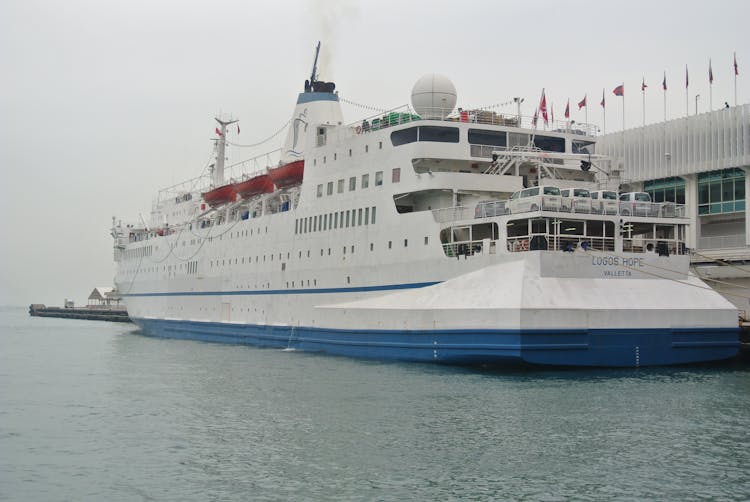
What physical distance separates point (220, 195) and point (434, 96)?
17.4 m

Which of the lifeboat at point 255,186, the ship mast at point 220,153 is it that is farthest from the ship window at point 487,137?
the ship mast at point 220,153

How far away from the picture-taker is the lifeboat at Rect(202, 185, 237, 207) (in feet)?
138

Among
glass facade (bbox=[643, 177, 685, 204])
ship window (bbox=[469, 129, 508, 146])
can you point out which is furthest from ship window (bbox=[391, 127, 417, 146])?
glass facade (bbox=[643, 177, 685, 204])

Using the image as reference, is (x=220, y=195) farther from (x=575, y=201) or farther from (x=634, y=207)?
(x=634, y=207)

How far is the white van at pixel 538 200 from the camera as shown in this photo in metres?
22.9

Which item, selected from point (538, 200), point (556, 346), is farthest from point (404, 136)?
→ point (556, 346)

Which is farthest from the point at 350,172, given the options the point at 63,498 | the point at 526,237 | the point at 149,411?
the point at 63,498

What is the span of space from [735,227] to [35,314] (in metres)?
103

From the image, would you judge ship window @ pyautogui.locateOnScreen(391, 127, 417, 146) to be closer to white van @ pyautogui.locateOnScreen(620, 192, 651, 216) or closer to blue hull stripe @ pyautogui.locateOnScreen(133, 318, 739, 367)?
blue hull stripe @ pyautogui.locateOnScreen(133, 318, 739, 367)

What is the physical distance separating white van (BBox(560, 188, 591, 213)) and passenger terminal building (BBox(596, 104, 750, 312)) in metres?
10.2

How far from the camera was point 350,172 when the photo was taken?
30469 mm

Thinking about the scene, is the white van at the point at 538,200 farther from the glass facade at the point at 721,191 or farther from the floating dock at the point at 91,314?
the floating dock at the point at 91,314

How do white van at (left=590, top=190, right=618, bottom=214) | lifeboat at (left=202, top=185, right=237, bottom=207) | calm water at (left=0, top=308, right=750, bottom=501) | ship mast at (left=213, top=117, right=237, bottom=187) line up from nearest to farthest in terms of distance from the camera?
calm water at (left=0, top=308, right=750, bottom=501) < white van at (left=590, top=190, right=618, bottom=214) < lifeboat at (left=202, top=185, right=237, bottom=207) < ship mast at (left=213, top=117, right=237, bottom=187)

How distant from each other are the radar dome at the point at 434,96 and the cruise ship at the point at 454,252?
0.17 ft
